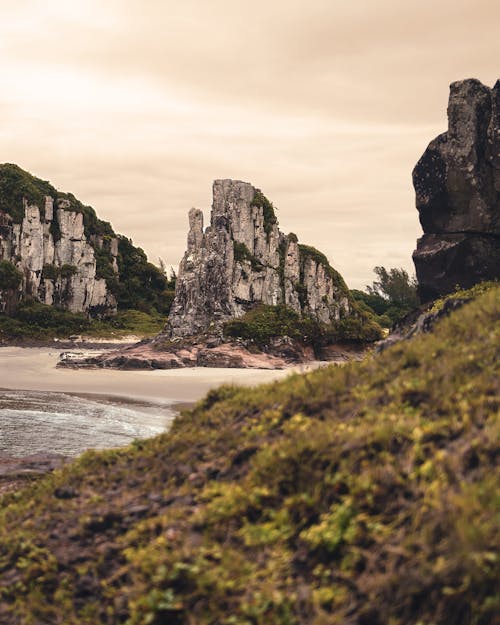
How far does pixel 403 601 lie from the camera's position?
545 cm

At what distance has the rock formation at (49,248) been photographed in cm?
9144

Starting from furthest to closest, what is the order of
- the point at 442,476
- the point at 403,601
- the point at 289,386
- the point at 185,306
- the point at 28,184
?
the point at 28,184
the point at 185,306
the point at 289,386
the point at 442,476
the point at 403,601

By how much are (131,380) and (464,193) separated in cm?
2928

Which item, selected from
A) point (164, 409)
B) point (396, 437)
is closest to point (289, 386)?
point (396, 437)

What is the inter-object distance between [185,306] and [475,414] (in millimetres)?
55779

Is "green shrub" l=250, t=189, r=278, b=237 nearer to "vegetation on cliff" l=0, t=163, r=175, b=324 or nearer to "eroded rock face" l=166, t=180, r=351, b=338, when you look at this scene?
"eroded rock face" l=166, t=180, r=351, b=338

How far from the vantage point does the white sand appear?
3731cm

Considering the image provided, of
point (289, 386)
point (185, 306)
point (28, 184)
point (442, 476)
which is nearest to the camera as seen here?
point (442, 476)

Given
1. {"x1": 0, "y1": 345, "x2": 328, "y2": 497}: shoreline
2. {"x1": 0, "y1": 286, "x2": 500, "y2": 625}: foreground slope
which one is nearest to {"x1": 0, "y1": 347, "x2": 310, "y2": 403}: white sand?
{"x1": 0, "y1": 345, "x2": 328, "y2": 497}: shoreline

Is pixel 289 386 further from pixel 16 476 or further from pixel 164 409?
pixel 164 409

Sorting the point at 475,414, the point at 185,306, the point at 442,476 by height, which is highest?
the point at 185,306

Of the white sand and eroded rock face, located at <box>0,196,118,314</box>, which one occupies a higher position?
eroded rock face, located at <box>0,196,118,314</box>

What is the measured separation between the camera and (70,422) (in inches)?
1003

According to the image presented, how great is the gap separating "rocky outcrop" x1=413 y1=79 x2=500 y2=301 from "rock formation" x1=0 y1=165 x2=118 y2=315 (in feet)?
256
